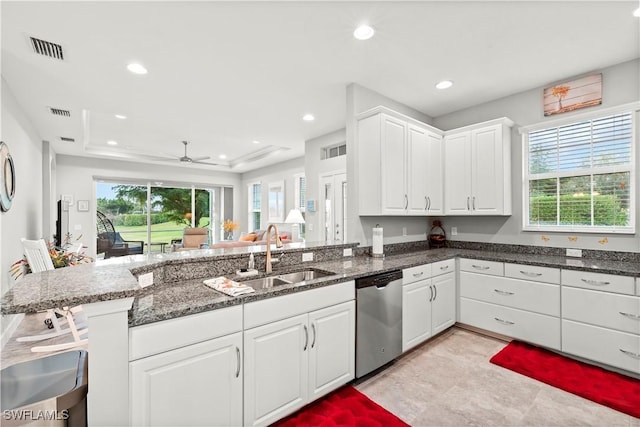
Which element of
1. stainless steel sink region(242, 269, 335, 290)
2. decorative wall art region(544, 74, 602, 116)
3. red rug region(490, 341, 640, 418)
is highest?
decorative wall art region(544, 74, 602, 116)

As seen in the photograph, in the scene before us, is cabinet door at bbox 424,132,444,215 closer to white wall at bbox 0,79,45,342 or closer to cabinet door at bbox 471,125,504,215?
cabinet door at bbox 471,125,504,215

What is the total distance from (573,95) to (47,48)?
518 cm

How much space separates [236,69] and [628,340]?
14.0ft

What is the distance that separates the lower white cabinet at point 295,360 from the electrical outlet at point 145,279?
0.70 m

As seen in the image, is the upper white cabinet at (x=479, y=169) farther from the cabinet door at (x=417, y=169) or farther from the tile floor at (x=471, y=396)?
the tile floor at (x=471, y=396)

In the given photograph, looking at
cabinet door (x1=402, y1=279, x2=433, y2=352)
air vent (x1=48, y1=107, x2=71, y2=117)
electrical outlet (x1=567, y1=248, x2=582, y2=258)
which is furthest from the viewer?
air vent (x1=48, y1=107, x2=71, y2=117)

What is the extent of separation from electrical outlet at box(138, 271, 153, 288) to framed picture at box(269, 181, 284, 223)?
5.84 m

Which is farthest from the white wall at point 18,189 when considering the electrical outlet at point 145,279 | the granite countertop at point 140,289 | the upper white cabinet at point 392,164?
the upper white cabinet at point 392,164

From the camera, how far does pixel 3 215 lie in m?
2.95

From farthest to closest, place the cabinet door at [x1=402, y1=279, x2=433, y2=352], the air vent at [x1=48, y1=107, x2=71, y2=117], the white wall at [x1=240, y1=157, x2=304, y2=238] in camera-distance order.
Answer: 1. the white wall at [x1=240, y1=157, x2=304, y2=238]
2. the air vent at [x1=48, y1=107, x2=71, y2=117]
3. the cabinet door at [x1=402, y1=279, x2=433, y2=352]

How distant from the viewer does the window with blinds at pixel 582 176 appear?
112 inches

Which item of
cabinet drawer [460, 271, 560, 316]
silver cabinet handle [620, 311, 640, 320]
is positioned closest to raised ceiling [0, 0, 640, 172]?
cabinet drawer [460, 271, 560, 316]

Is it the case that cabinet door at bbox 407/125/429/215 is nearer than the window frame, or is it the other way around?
the window frame

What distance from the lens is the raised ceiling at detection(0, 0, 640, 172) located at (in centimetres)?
211
